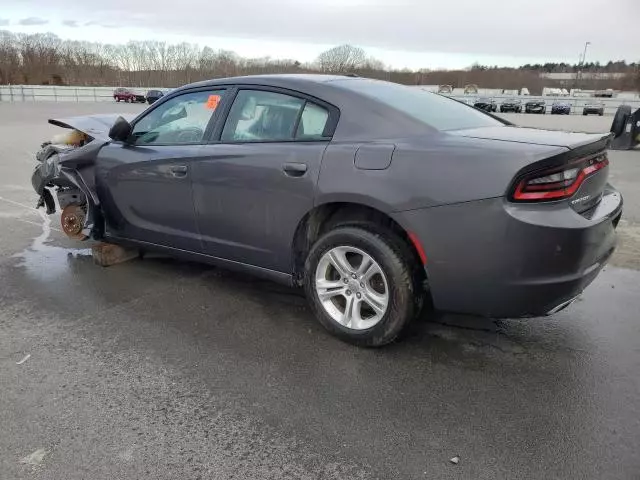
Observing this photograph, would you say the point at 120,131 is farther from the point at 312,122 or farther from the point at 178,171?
the point at 312,122

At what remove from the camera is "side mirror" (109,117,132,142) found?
4465mm

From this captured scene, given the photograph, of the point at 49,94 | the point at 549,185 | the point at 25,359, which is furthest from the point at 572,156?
the point at 49,94

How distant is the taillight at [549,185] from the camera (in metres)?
2.79

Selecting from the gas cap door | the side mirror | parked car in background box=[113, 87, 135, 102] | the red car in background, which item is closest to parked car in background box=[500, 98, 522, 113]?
the red car in background

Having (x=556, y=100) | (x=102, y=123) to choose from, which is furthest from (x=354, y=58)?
(x=102, y=123)

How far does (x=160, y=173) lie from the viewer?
14.0ft

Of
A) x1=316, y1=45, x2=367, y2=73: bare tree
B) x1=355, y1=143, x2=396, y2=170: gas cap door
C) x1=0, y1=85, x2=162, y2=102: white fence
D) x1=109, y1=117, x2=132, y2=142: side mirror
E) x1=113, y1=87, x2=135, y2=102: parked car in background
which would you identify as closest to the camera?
x1=355, y1=143, x2=396, y2=170: gas cap door

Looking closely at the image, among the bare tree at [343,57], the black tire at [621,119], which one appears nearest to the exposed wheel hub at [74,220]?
the black tire at [621,119]

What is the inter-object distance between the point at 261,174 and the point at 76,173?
7.03 feet

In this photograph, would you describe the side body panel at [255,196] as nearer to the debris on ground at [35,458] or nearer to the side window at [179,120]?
the side window at [179,120]

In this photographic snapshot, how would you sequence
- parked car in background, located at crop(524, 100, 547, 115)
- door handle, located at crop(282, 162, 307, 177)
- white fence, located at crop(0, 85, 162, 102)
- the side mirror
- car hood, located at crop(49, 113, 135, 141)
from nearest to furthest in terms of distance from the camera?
door handle, located at crop(282, 162, 307, 177)
the side mirror
car hood, located at crop(49, 113, 135, 141)
parked car in background, located at crop(524, 100, 547, 115)
white fence, located at crop(0, 85, 162, 102)

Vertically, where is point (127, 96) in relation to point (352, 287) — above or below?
below

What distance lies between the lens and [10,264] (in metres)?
5.08

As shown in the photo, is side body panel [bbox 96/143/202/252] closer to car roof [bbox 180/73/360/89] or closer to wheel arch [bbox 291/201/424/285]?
car roof [bbox 180/73/360/89]
